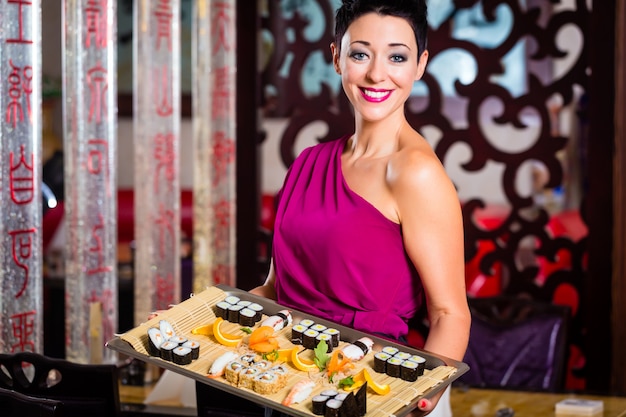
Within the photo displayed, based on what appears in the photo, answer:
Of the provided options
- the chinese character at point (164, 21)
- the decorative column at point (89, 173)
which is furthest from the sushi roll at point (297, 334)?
the chinese character at point (164, 21)

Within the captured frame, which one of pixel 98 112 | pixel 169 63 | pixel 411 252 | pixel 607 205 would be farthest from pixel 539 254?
pixel 411 252

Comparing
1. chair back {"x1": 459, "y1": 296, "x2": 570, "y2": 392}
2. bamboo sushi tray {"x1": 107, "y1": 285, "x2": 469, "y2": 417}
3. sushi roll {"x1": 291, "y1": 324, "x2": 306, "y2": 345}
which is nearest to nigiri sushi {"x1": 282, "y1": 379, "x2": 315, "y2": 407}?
bamboo sushi tray {"x1": 107, "y1": 285, "x2": 469, "y2": 417}

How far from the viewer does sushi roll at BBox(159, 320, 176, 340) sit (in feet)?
5.45

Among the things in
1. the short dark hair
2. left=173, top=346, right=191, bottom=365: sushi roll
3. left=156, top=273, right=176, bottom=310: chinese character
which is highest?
the short dark hair

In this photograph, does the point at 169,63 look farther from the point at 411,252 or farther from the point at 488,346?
the point at 411,252

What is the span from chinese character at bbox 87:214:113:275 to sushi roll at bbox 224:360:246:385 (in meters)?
1.54

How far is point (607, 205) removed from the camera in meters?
3.88

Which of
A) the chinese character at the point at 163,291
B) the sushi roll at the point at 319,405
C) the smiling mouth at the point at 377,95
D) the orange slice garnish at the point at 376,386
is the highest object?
the smiling mouth at the point at 377,95

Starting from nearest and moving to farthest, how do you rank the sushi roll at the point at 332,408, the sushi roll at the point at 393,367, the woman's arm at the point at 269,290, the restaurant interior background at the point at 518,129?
the sushi roll at the point at 332,408
the sushi roll at the point at 393,367
the woman's arm at the point at 269,290
the restaurant interior background at the point at 518,129

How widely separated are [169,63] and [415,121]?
1.11 meters

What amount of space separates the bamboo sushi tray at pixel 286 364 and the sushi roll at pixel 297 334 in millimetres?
10

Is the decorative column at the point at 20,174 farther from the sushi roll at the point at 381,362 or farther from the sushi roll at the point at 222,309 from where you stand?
the sushi roll at the point at 381,362

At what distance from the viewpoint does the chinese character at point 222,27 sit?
12.8 ft

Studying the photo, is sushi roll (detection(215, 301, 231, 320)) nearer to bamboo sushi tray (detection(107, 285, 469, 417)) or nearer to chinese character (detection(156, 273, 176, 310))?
bamboo sushi tray (detection(107, 285, 469, 417))
